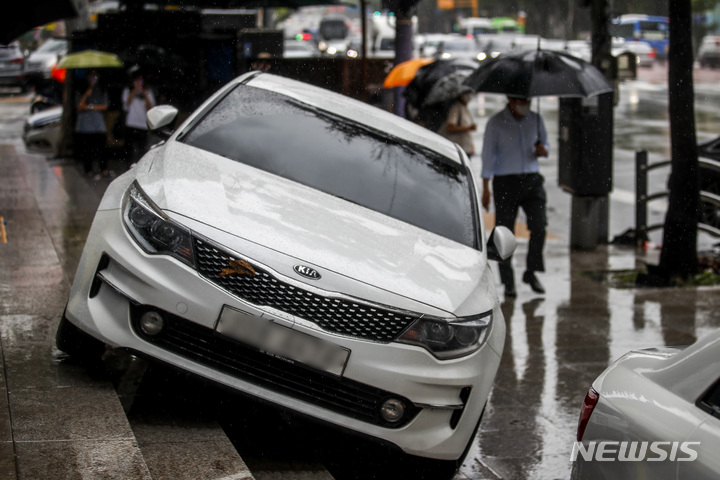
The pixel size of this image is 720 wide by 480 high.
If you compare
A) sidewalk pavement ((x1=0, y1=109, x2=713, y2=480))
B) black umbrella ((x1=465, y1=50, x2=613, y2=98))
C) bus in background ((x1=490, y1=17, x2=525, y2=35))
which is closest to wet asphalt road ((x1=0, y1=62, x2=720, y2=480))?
sidewalk pavement ((x1=0, y1=109, x2=713, y2=480))

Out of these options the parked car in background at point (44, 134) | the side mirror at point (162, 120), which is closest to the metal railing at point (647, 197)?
the side mirror at point (162, 120)

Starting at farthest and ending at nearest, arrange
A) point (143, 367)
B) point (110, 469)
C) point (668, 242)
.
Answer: point (668, 242)
point (143, 367)
point (110, 469)

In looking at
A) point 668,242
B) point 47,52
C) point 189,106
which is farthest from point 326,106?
point 47,52

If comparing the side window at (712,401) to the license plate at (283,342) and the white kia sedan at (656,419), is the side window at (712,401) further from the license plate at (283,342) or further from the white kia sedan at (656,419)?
the license plate at (283,342)

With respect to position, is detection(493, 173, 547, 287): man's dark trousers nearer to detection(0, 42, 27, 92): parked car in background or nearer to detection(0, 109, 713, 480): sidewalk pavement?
detection(0, 109, 713, 480): sidewalk pavement

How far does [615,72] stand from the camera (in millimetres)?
11531

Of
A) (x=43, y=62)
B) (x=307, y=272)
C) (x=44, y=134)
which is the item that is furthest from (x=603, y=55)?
(x=43, y=62)

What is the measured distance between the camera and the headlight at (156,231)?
184 inches

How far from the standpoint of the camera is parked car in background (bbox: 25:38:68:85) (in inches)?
1332

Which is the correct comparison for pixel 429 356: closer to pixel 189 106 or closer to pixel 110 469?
pixel 110 469

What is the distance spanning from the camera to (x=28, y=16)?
10.4 meters

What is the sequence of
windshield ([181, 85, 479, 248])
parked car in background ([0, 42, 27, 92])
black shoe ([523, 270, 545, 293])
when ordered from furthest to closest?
→ parked car in background ([0, 42, 27, 92])
black shoe ([523, 270, 545, 293])
windshield ([181, 85, 479, 248])

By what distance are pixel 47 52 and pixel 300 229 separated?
117 feet

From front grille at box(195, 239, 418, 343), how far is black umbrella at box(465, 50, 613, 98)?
4738 mm
